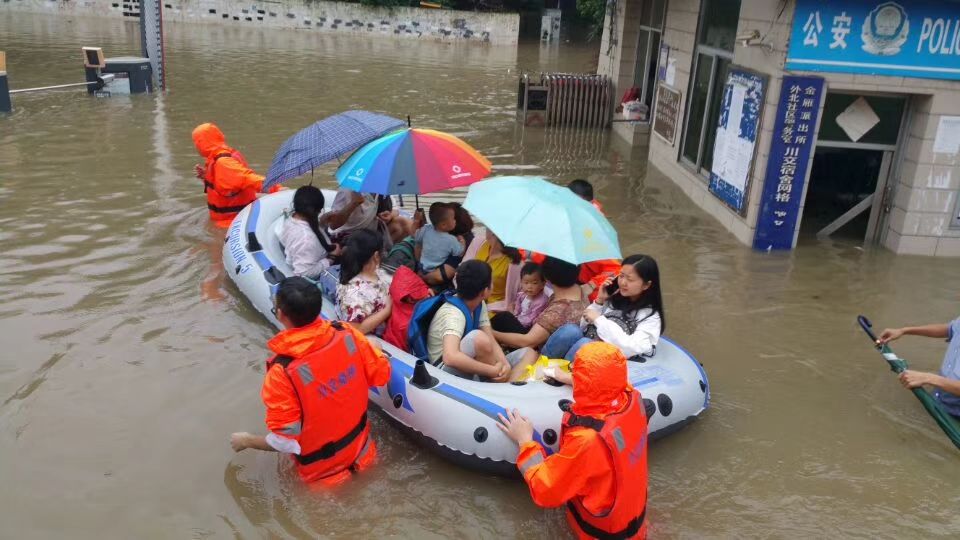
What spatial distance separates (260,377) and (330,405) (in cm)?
164

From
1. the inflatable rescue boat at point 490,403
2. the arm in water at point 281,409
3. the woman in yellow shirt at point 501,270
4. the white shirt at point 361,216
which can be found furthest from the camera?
the white shirt at point 361,216

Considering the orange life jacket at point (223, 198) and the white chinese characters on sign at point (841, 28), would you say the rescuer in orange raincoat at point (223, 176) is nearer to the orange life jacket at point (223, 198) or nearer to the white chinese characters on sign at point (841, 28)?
the orange life jacket at point (223, 198)

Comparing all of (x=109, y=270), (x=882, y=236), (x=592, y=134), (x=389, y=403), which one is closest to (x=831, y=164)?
(x=882, y=236)

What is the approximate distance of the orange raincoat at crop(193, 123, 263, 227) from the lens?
7.33 m

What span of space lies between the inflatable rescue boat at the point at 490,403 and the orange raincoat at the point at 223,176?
2.81 metres

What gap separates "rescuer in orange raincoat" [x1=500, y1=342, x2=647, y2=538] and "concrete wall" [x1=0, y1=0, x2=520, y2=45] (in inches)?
957

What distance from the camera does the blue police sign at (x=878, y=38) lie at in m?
7.07

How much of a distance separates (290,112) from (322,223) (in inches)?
309

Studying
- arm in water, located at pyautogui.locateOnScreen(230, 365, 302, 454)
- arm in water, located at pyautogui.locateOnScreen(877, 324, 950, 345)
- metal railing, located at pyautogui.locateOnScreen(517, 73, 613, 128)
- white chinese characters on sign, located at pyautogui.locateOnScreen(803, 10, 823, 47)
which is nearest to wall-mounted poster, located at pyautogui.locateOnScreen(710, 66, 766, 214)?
white chinese characters on sign, located at pyautogui.locateOnScreen(803, 10, 823, 47)

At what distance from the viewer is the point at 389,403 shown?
14.9ft

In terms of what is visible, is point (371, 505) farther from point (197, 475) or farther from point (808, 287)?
point (808, 287)

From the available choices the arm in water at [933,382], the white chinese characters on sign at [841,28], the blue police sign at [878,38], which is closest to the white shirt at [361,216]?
the arm in water at [933,382]

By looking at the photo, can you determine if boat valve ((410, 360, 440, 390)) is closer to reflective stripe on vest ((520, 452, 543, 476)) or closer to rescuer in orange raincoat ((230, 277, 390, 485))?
rescuer in orange raincoat ((230, 277, 390, 485))

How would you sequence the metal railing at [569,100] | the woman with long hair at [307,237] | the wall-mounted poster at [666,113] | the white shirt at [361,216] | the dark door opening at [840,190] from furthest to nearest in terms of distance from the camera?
the metal railing at [569,100] < the wall-mounted poster at [666,113] < the dark door opening at [840,190] < the white shirt at [361,216] < the woman with long hair at [307,237]
